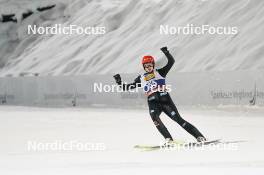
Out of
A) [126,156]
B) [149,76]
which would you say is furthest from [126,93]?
[149,76]

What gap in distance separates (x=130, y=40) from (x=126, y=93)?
1261cm

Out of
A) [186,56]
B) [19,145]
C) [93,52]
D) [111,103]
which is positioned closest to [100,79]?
[111,103]

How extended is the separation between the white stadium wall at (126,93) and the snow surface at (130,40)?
3546mm

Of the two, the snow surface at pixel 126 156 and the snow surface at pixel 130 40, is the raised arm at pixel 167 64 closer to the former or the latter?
the snow surface at pixel 126 156

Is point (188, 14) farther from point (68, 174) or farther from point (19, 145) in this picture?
point (68, 174)

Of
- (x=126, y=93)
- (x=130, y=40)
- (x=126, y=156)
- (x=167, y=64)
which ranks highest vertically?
(x=130, y=40)

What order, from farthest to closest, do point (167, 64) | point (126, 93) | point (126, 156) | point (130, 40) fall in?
point (130, 40)
point (126, 93)
point (126, 156)
point (167, 64)

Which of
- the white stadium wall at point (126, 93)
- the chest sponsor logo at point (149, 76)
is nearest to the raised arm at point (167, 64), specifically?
the chest sponsor logo at point (149, 76)

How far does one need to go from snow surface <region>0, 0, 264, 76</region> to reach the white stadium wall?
355 cm

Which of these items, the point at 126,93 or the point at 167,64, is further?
the point at 126,93

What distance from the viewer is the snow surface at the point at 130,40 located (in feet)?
98.3

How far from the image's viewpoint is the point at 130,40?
3938cm

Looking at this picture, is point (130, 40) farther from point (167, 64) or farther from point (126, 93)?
point (167, 64)

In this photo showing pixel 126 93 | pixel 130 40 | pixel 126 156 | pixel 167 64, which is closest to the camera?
pixel 167 64
